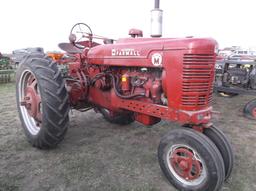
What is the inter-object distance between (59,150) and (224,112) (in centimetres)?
385

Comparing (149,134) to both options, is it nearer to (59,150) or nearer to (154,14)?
(59,150)

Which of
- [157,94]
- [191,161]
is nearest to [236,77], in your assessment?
[157,94]

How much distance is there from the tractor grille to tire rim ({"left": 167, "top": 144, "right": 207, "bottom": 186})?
1.40 ft

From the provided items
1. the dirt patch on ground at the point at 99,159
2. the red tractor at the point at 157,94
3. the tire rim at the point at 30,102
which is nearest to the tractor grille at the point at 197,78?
the red tractor at the point at 157,94

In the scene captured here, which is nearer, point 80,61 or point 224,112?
point 80,61

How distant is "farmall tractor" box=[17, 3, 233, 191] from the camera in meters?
2.06

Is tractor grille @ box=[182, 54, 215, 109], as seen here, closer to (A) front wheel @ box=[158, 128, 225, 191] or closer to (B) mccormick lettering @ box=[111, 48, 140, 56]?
(A) front wheel @ box=[158, 128, 225, 191]

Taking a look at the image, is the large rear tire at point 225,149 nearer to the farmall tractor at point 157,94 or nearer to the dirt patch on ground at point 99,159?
the farmall tractor at point 157,94

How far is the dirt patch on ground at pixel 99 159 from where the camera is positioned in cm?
234

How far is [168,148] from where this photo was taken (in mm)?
2232

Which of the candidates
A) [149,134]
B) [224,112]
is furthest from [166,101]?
[224,112]

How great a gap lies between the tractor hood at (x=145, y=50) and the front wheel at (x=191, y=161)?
0.74 meters

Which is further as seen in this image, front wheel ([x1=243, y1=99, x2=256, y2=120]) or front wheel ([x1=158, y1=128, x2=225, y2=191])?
front wheel ([x1=243, y1=99, x2=256, y2=120])

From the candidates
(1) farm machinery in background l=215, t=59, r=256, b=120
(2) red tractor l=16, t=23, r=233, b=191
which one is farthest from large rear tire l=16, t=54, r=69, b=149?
(1) farm machinery in background l=215, t=59, r=256, b=120
